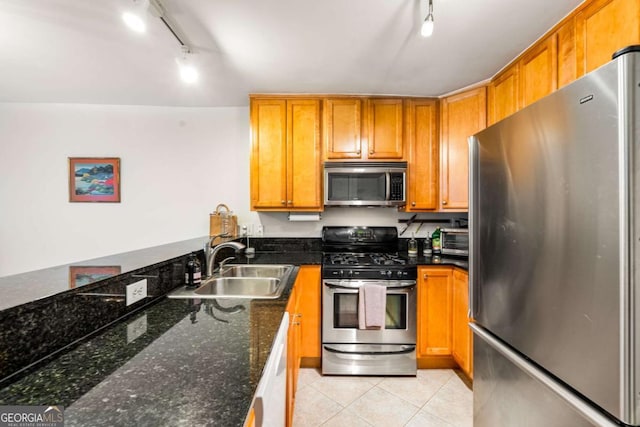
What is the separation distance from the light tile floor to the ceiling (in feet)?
7.92

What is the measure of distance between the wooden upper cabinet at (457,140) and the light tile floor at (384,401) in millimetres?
1451

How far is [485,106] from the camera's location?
2.19m

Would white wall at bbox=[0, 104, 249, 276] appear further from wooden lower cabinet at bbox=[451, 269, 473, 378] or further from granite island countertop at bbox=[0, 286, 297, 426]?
wooden lower cabinet at bbox=[451, 269, 473, 378]

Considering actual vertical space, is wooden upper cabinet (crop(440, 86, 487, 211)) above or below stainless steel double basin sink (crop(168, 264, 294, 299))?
above

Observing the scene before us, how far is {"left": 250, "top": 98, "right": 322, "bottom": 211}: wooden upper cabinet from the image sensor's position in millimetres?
2422

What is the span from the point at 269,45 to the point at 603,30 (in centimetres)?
176

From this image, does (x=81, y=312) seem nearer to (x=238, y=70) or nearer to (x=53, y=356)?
(x=53, y=356)

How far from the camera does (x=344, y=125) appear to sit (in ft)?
7.95

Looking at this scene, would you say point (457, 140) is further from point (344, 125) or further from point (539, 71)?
point (344, 125)

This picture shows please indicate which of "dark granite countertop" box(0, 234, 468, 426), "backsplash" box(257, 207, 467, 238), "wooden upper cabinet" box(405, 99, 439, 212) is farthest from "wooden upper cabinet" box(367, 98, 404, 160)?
"dark granite countertop" box(0, 234, 468, 426)

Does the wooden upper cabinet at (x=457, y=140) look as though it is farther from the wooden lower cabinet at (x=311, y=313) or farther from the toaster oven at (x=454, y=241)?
the wooden lower cabinet at (x=311, y=313)

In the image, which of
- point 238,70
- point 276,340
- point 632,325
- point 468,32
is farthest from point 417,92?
point 276,340

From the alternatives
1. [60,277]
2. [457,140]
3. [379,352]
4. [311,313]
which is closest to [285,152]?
[311,313]

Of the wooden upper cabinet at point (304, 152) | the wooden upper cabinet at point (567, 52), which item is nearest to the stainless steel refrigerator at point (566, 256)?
the wooden upper cabinet at point (567, 52)
